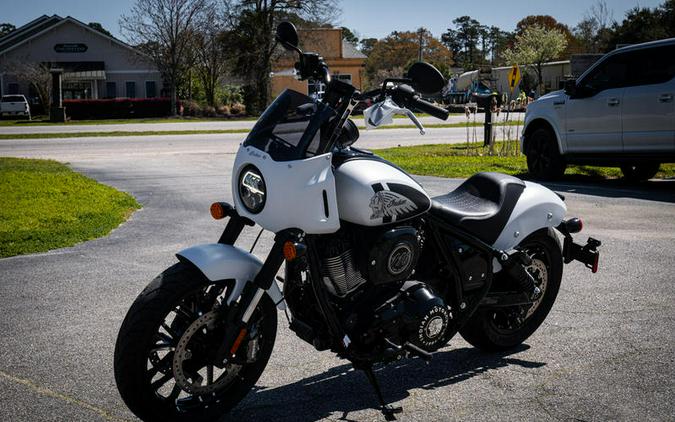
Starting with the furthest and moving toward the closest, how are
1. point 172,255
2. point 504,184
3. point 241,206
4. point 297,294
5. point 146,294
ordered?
point 172,255 → point 504,184 → point 297,294 → point 241,206 → point 146,294

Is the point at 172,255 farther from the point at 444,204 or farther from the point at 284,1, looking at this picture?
the point at 284,1

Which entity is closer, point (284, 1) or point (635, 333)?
point (635, 333)

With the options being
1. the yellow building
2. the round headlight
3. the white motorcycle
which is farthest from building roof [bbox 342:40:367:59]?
the round headlight

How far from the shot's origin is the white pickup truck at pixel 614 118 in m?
12.1

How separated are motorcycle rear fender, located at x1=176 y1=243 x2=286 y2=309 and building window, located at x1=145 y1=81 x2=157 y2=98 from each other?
61307mm

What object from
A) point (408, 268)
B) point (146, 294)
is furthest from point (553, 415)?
point (146, 294)

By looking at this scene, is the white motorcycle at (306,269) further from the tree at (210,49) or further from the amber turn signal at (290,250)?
the tree at (210,49)

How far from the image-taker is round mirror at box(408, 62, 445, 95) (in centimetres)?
374

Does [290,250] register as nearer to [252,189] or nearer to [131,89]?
[252,189]

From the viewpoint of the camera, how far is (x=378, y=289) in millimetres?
4039

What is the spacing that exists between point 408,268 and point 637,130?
964cm

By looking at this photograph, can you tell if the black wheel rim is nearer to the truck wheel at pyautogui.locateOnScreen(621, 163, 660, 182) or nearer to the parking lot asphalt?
the parking lot asphalt

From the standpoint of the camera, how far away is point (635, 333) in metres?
5.32

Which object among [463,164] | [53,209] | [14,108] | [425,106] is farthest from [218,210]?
[14,108]
